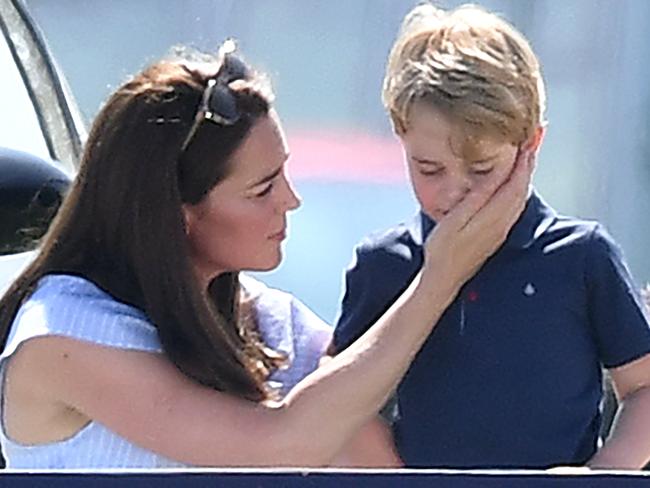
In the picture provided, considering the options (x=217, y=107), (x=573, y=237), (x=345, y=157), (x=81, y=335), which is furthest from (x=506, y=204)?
(x=345, y=157)

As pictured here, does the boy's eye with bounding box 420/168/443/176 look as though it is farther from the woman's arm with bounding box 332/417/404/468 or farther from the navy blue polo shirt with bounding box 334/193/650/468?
the woman's arm with bounding box 332/417/404/468

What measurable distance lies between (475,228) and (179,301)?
1.29 feet

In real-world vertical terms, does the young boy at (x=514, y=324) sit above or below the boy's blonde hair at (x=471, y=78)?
below

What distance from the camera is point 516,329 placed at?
282 centimetres

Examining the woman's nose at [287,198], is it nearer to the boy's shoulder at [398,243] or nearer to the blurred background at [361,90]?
the boy's shoulder at [398,243]

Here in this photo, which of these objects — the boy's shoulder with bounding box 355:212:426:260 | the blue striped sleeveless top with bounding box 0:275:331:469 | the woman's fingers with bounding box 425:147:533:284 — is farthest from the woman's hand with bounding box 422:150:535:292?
the blue striped sleeveless top with bounding box 0:275:331:469

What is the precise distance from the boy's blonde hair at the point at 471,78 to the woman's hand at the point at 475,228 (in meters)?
0.06

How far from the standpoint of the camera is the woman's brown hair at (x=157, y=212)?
2.65m

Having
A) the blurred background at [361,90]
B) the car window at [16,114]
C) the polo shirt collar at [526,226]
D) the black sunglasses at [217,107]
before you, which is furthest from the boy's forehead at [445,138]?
the blurred background at [361,90]

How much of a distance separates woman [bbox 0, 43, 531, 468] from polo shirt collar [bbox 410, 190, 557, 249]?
81 mm

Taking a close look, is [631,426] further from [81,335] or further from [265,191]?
[81,335]

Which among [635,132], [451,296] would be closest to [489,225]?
[451,296]

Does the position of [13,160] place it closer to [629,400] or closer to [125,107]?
[125,107]

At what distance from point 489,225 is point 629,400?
13.7 inches
